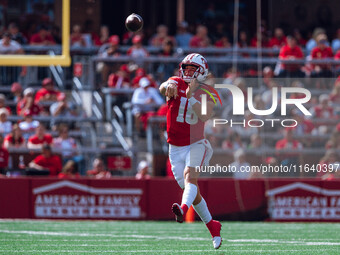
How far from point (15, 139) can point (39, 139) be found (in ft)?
1.35

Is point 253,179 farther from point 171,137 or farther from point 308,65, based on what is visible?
point 171,137

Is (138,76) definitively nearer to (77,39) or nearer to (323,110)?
(77,39)

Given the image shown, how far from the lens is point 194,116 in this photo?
8.20 metres

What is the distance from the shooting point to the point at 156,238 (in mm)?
9477

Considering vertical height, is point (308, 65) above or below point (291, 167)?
above

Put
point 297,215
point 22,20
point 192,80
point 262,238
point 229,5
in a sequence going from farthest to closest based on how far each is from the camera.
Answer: point 229,5 < point 22,20 < point 297,215 < point 262,238 < point 192,80

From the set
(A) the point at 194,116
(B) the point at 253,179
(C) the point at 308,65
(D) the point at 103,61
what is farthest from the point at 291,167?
(A) the point at 194,116

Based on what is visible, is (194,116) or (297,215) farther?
(297,215)

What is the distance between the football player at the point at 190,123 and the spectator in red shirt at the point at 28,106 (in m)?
7.18

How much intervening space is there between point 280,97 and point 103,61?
3493mm

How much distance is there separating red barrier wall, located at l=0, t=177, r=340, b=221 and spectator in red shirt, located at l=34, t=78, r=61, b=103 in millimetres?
3047

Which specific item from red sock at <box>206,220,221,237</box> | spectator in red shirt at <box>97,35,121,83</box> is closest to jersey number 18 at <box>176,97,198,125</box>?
red sock at <box>206,220,221,237</box>

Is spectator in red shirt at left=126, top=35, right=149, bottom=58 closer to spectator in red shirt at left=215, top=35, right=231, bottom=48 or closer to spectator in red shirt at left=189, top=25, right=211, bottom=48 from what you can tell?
spectator in red shirt at left=189, top=25, right=211, bottom=48

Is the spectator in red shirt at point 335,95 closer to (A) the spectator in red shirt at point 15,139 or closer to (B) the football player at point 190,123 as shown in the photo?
(A) the spectator in red shirt at point 15,139
